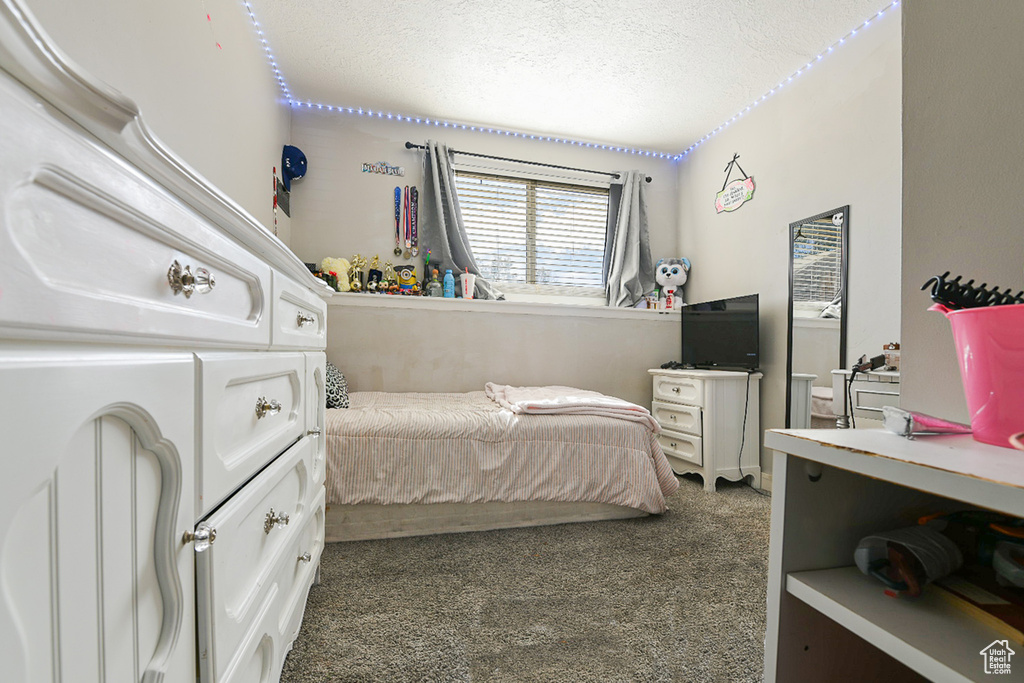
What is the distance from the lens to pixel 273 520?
833 mm

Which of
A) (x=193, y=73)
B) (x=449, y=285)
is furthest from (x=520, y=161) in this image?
(x=193, y=73)

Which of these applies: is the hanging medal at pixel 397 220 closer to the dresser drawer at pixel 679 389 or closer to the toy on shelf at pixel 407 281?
the toy on shelf at pixel 407 281

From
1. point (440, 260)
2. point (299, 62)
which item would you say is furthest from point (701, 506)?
point (299, 62)

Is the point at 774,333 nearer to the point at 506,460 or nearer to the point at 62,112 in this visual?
the point at 506,460

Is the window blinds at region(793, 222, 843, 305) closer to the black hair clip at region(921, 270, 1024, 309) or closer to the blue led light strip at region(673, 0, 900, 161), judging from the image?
the blue led light strip at region(673, 0, 900, 161)

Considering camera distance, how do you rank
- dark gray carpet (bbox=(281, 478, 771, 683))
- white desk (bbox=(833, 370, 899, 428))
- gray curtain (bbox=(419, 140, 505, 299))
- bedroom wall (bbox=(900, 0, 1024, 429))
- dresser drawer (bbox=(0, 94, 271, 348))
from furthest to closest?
gray curtain (bbox=(419, 140, 505, 299)) → white desk (bbox=(833, 370, 899, 428)) → dark gray carpet (bbox=(281, 478, 771, 683)) → bedroom wall (bbox=(900, 0, 1024, 429)) → dresser drawer (bbox=(0, 94, 271, 348))

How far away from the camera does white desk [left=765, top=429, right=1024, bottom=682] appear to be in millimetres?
522

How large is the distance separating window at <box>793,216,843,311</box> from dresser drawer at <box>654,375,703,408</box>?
2.51 ft

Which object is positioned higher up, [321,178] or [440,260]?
[321,178]

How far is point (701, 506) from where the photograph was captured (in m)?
2.30

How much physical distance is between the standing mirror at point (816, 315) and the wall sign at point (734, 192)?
52cm

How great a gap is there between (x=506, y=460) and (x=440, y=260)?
182 centimetres

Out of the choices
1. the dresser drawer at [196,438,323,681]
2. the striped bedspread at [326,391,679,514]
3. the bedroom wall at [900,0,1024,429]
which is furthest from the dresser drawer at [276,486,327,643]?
the bedroom wall at [900,0,1024,429]

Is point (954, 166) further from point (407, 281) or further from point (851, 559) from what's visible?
point (407, 281)
